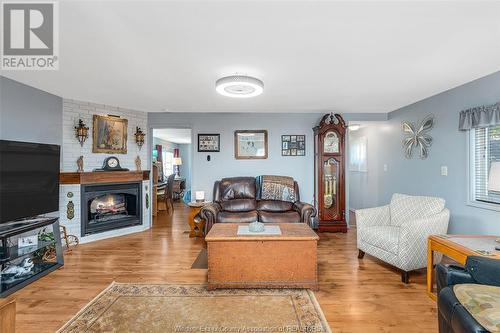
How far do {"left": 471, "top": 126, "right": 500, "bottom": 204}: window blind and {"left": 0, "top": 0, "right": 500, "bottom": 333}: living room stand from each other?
0.02m

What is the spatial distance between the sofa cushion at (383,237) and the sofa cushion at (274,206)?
1266 millimetres

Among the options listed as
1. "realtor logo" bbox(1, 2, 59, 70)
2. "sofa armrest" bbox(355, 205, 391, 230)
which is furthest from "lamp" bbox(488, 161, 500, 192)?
"realtor logo" bbox(1, 2, 59, 70)

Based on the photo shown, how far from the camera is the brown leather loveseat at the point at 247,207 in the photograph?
362cm

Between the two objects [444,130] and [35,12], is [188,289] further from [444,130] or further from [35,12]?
[444,130]

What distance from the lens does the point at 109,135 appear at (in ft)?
14.0

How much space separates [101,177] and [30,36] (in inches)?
97.6

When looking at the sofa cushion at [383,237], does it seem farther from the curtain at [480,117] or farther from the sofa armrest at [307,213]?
the curtain at [480,117]

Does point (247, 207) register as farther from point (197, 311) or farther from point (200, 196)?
point (197, 311)

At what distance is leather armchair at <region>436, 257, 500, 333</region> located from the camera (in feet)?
3.76

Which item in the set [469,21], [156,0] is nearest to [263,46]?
[156,0]

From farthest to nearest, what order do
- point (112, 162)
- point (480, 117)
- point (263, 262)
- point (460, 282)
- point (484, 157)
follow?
1. point (112, 162)
2. point (484, 157)
3. point (480, 117)
4. point (263, 262)
5. point (460, 282)

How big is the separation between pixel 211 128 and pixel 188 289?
307 cm

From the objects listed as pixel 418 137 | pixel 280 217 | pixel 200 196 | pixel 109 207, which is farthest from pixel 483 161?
pixel 109 207

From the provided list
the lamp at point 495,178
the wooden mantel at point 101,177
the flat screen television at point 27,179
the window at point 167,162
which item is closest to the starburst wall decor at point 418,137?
the lamp at point 495,178
